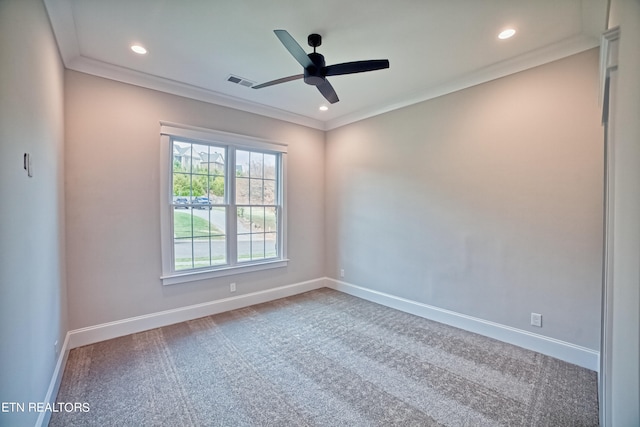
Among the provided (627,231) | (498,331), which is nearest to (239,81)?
(627,231)

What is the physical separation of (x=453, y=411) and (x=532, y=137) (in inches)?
104

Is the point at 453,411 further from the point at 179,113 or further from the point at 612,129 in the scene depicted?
the point at 179,113

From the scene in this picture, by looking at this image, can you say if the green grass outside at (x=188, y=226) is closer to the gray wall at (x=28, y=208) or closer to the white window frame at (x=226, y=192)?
the white window frame at (x=226, y=192)

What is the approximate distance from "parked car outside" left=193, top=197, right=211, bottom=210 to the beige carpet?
151 cm

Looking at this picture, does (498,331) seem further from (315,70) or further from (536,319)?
(315,70)

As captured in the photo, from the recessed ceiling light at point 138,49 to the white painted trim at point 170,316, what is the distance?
286cm

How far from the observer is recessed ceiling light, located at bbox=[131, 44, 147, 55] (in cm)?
269

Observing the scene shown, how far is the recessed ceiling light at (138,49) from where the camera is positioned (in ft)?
8.83

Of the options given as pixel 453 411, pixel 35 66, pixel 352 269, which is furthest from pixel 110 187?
pixel 453 411

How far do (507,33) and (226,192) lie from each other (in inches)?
142

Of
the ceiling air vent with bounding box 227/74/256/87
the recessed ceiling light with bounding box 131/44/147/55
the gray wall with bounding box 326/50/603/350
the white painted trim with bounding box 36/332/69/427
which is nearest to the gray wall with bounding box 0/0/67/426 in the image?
the white painted trim with bounding box 36/332/69/427

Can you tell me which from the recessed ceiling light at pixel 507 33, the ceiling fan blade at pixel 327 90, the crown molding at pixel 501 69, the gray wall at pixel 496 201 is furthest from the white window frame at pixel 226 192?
the recessed ceiling light at pixel 507 33

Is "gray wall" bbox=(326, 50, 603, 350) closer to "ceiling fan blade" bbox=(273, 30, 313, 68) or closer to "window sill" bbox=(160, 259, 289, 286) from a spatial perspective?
"window sill" bbox=(160, 259, 289, 286)

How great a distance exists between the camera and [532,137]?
286 cm
